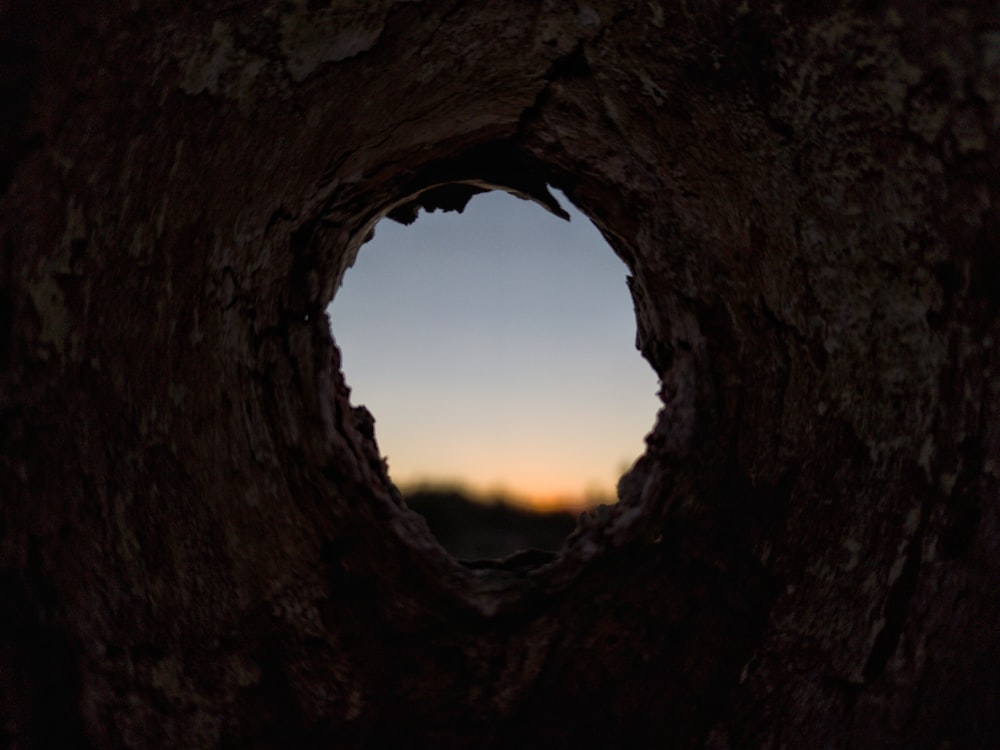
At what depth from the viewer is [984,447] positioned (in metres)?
1.27

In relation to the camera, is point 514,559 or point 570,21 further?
point 514,559

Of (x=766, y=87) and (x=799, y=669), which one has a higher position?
(x=766, y=87)

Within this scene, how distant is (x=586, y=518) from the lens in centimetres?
140

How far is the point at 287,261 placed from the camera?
135 centimetres

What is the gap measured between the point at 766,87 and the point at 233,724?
1.43 m

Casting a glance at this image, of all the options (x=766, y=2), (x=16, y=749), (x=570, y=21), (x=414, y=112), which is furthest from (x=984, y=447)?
(x=16, y=749)

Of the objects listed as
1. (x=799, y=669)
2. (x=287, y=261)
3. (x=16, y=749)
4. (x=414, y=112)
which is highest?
(x=414, y=112)

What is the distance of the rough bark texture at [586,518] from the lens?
1233 millimetres

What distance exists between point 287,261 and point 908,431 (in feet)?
3.66

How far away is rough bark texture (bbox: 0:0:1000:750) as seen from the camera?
123 cm

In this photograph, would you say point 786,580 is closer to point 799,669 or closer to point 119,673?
point 799,669

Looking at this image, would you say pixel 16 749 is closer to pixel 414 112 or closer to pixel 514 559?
pixel 514 559

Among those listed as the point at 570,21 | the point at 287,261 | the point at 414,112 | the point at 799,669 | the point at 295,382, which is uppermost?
the point at 570,21

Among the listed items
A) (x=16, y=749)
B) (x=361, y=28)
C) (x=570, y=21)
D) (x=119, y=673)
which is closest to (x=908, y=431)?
(x=570, y=21)
